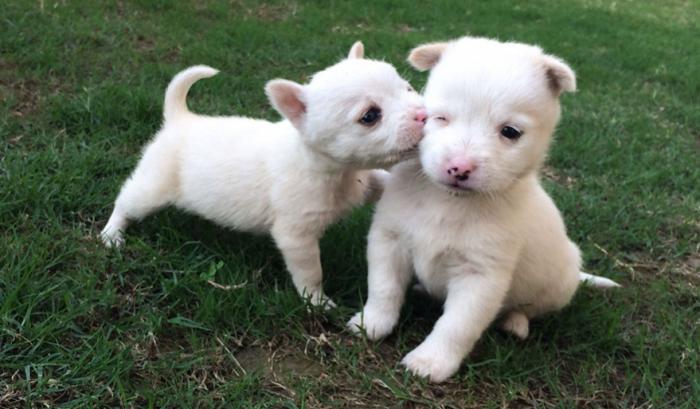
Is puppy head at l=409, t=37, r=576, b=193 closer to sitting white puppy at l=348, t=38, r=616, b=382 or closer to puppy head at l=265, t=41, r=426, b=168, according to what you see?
sitting white puppy at l=348, t=38, r=616, b=382

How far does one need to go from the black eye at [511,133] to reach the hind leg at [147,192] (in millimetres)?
2040

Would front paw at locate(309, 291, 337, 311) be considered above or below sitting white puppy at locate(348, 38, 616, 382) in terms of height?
below

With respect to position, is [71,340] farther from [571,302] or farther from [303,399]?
[571,302]

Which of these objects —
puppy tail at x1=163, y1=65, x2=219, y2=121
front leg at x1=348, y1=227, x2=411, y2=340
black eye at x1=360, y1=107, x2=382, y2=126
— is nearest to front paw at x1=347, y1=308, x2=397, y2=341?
front leg at x1=348, y1=227, x2=411, y2=340

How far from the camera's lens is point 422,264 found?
2.97m

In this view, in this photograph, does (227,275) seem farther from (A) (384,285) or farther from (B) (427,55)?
(B) (427,55)

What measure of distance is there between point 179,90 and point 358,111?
147 cm

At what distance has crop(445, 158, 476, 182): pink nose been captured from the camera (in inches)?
98.8

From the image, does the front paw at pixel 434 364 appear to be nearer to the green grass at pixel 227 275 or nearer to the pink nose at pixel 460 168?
the green grass at pixel 227 275

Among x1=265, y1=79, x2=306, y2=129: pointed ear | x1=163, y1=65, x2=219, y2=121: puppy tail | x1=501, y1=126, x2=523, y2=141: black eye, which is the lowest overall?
x1=163, y1=65, x2=219, y2=121: puppy tail

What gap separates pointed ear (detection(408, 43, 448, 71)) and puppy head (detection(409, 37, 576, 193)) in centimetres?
21

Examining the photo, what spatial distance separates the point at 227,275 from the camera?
3.40m

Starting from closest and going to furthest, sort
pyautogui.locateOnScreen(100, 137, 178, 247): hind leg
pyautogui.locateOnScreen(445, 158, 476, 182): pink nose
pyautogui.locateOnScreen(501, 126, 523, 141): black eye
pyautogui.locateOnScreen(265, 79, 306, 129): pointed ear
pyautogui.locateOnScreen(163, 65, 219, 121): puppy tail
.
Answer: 1. pyautogui.locateOnScreen(445, 158, 476, 182): pink nose
2. pyautogui.locateOnScreen(501, 126, 523, 141): black eye
3. pyautogui.locateOnScreen(265, 79, 306, 129): pointed ear
4. pyautogui.locateOnScreen(100, 137, 178, 247): hind leg
5. pyautogui.locateOnScreen(163, 65, 219, 121): puppy tail

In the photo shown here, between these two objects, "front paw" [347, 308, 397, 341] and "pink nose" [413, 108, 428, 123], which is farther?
"front paw" [347, 308, 397, 341]
